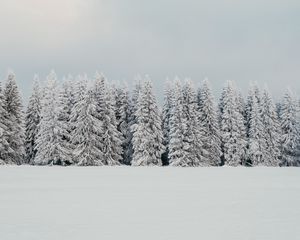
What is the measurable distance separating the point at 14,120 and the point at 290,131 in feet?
155

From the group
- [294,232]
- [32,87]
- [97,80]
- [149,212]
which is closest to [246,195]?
[149,212]

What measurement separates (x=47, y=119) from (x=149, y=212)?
45948 millimetres

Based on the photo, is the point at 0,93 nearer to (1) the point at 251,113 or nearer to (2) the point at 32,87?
(2) the point at 32,87

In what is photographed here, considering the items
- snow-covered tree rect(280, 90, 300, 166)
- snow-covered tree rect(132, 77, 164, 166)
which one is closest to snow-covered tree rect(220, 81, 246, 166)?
snow-covered tree rect(280, 90, 300, 166)

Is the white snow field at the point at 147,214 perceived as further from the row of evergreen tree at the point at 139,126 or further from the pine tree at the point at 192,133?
the pine tree at the point at 192,133

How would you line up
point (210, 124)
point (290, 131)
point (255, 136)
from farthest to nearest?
point (290, 131), point (255, 136), point (210, 124)

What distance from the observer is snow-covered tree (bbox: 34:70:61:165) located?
5584cm

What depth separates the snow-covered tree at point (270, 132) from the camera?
6950cm

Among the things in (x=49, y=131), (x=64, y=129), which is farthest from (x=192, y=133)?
(x=49, y=131)

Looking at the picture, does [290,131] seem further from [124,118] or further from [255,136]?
[124,118]

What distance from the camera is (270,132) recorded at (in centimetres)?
7119

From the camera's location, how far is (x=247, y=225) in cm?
1196

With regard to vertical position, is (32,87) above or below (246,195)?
above

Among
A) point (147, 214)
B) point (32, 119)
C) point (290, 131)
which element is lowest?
point (147, 214)
